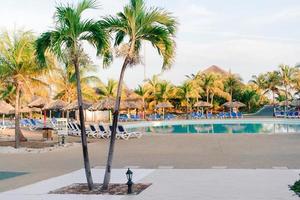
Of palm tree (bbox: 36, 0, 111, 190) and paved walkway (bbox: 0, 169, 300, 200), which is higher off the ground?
palm tree (bbox: 36, 0, 111, 190)

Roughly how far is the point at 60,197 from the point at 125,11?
12.8 feet

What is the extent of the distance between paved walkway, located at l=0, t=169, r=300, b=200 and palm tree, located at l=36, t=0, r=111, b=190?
123 centimetres

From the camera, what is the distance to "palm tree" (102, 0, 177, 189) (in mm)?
9000

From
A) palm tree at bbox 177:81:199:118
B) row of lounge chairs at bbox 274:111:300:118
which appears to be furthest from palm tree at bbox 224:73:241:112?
row of lounge chairs at bbox 274:111:300:118

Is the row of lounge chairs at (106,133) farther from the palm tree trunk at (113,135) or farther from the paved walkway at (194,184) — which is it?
the palm tree trunk at (113,135)

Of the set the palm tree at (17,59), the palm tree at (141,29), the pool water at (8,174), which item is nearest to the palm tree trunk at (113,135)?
the palm tree at (141,29)

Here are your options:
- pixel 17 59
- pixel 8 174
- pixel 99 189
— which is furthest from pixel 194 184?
pixel 17 59

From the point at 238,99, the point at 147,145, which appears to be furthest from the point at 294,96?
the point at 147,145

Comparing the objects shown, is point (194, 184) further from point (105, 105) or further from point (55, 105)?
point (55, 105)

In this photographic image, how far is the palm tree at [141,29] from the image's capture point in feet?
29.5

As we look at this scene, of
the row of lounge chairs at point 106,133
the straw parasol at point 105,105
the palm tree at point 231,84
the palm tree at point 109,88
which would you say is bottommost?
the row of lounge chairs at point 106,133

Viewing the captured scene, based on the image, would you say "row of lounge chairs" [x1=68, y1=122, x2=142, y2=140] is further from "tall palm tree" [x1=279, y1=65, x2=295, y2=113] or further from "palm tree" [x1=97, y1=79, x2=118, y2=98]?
"tall palm tree" [x1=279, y1=65, x2=295, y2=113]

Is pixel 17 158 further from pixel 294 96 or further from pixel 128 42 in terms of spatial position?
pixel 294 96

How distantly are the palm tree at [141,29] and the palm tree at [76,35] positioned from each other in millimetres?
330
